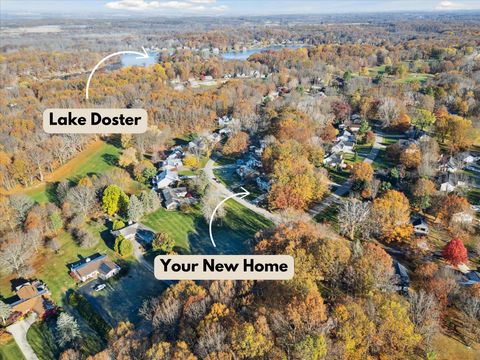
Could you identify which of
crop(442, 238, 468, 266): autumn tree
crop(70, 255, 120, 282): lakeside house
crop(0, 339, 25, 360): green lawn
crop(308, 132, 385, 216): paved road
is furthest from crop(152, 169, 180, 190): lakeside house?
crop(442, 238, 468, 266): autumn tree

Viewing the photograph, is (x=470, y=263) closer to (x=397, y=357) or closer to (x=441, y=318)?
(x=441, y=318)

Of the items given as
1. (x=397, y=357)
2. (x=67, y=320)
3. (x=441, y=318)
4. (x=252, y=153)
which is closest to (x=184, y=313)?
(x=67, y=320)

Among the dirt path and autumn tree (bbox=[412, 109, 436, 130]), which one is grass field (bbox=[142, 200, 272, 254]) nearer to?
the dirt path

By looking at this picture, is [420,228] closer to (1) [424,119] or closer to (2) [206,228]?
(2) [206,228]

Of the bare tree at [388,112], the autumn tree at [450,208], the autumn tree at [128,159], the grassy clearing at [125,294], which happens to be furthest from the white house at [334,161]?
the grassy clearing at [125,294]

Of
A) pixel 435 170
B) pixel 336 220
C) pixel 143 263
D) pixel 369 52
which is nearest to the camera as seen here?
pixel 143 263

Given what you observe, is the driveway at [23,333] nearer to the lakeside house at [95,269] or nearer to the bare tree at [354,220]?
the lakeside house at [95,269]
